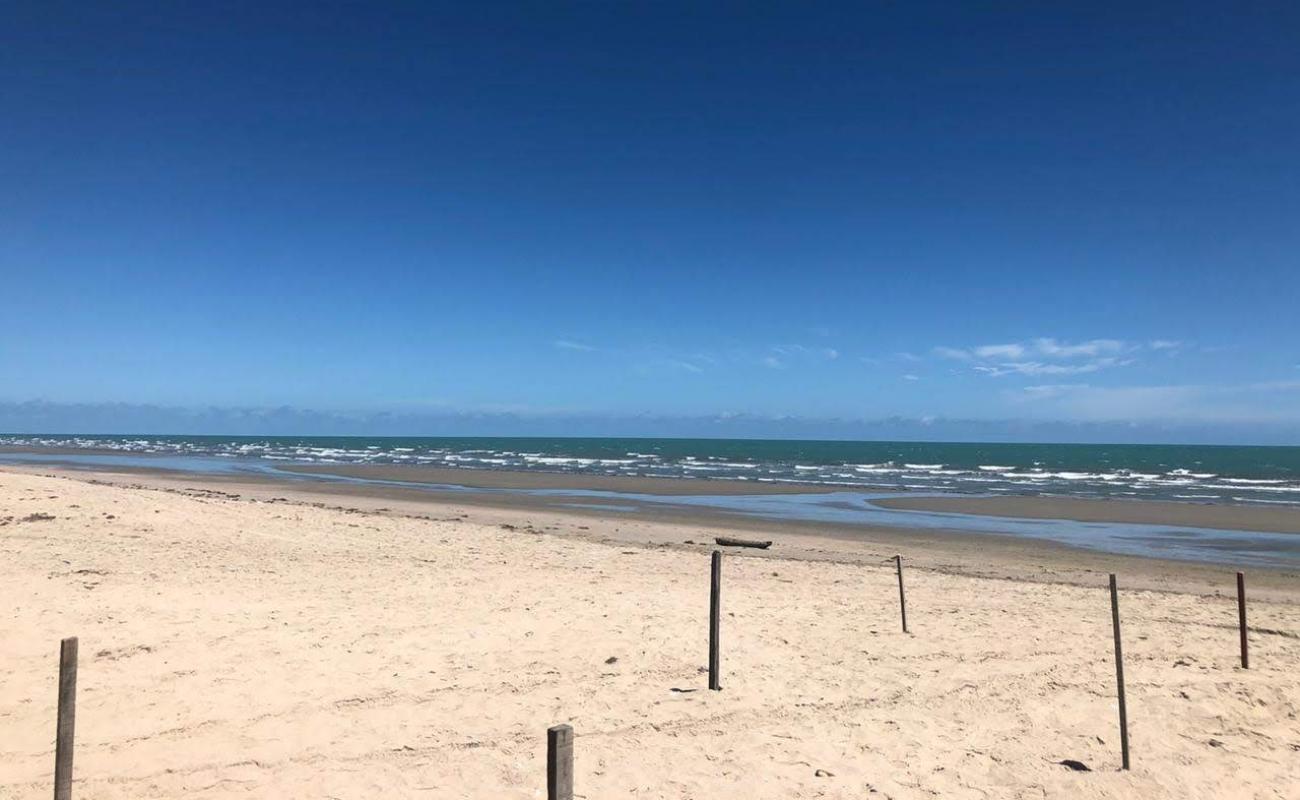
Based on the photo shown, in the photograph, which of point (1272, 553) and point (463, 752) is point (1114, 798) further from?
point (1272, 553)

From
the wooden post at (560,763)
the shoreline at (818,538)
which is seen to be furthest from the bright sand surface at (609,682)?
the wooden post at (560,763)

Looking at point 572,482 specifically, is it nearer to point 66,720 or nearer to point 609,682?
point 609,682

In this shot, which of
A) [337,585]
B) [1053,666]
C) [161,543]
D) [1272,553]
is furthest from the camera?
[1272,553]

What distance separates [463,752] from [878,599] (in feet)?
25.6

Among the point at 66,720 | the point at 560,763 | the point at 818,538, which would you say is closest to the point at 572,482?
the point at 818,538

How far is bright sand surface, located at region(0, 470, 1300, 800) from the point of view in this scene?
587 cm

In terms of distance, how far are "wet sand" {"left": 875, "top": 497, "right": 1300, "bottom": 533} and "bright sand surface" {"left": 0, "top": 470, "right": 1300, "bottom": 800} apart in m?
13.1

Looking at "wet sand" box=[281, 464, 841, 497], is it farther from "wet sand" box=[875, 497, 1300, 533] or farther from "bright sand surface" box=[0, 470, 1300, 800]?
"bright sand surface" box=[0, 470, 1300, 800]

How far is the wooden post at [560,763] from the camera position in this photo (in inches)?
131

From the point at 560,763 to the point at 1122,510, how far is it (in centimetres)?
3159

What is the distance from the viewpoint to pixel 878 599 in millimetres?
12062

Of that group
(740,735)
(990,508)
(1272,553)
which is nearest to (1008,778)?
(740,735)

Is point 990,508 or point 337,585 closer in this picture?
point 337,585

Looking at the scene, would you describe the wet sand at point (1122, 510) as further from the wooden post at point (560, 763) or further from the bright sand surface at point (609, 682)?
the wooden post at point (560, 763)
